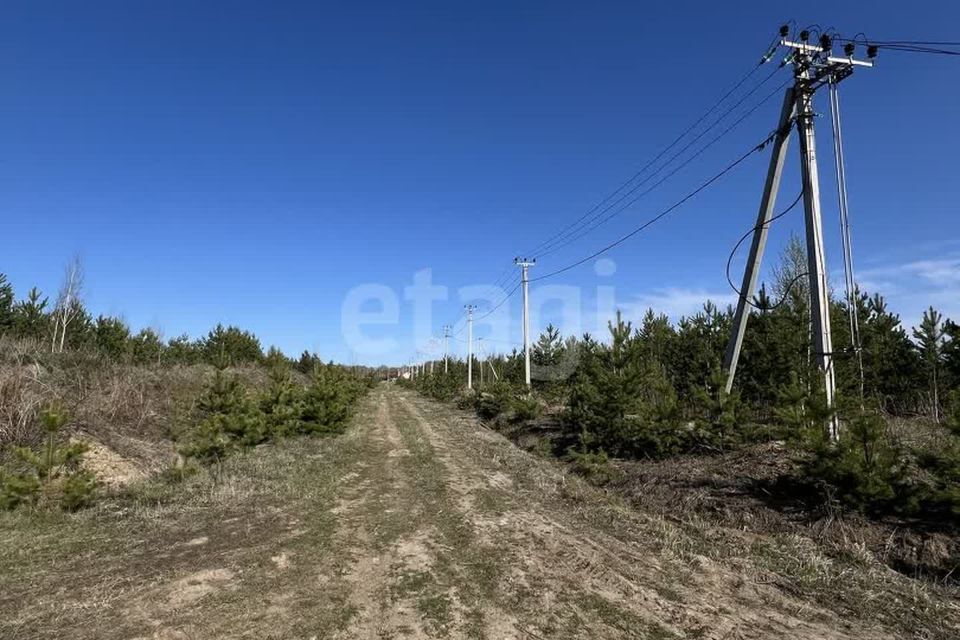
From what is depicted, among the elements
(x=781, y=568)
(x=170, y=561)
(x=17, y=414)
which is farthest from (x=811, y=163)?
(x=17, y=414)

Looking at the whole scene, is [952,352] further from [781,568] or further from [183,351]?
[183,351]

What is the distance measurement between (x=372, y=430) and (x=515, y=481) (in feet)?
33.3

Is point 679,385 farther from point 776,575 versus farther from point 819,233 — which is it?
point 776,575

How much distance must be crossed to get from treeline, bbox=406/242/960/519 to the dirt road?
8.02 feet

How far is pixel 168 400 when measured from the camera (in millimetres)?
17172

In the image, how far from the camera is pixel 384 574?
210 inches

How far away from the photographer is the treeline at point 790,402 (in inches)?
268

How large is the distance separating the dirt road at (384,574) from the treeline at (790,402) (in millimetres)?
2445

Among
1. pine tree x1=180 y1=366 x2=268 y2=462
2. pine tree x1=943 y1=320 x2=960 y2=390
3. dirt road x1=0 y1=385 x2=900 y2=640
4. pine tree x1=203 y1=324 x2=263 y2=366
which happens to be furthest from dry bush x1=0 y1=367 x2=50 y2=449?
pine tree x1=203 y1=324 x2=263 y2=366

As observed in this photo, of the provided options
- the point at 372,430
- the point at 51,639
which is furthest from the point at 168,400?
the point at 51,639

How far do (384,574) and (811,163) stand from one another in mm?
9426

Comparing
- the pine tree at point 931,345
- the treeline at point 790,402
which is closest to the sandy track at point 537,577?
the treeline at point 790,402

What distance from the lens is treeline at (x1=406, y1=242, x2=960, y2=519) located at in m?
6.81

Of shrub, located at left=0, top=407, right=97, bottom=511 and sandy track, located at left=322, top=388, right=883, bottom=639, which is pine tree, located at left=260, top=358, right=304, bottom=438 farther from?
sandy track, located at left=322, top=388, right=883, bottom=639
